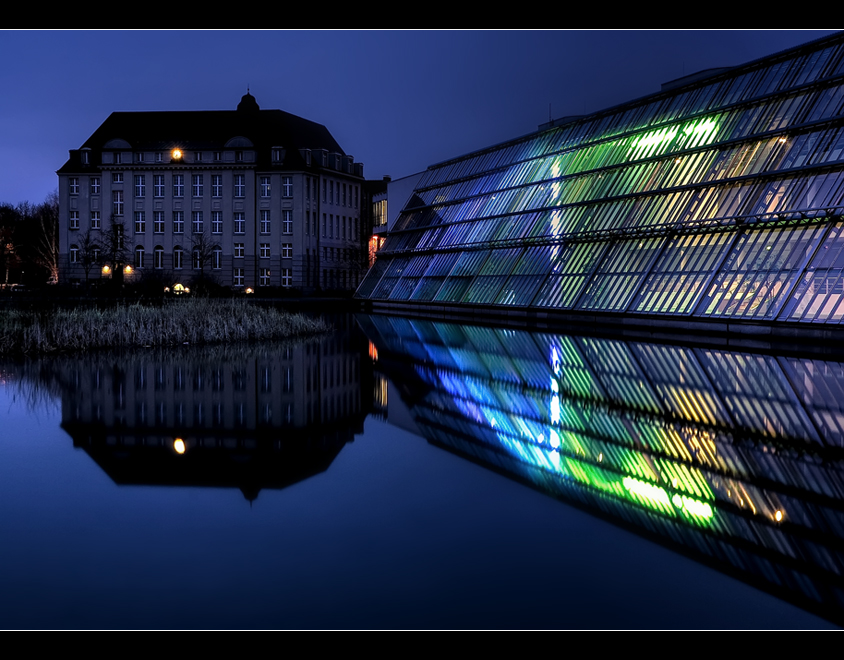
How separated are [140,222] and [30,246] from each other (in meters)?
23.0

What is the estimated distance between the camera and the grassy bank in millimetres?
20344

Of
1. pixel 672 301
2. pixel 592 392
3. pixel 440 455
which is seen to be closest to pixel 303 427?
pixel 440 455

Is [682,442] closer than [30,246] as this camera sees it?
Yes

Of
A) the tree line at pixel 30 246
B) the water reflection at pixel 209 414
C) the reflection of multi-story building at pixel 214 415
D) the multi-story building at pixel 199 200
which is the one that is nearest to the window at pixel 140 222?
the multi-story building at pixel 199 200

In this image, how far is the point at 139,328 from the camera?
71.7ft

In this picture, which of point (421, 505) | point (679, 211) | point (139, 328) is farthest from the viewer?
point (679, 211)

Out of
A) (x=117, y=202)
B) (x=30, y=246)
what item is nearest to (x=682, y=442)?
(x=117, y=202)

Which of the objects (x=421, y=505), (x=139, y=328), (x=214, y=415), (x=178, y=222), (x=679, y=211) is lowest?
(x=421, y=505)

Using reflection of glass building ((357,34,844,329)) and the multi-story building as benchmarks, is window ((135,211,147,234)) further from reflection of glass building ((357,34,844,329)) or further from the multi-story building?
reflection of glass building ((357,34,844,329))

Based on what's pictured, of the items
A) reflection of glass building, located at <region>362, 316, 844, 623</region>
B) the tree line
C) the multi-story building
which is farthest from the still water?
the tree line

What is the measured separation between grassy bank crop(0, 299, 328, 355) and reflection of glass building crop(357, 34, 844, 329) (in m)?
13.5

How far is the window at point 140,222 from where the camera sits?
81.1 meters

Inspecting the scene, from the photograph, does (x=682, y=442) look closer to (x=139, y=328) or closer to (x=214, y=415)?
(x=214, y=415)

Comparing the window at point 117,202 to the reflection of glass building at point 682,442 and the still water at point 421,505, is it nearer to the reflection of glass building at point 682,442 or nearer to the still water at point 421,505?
the reflection of glass building at point 682,442
